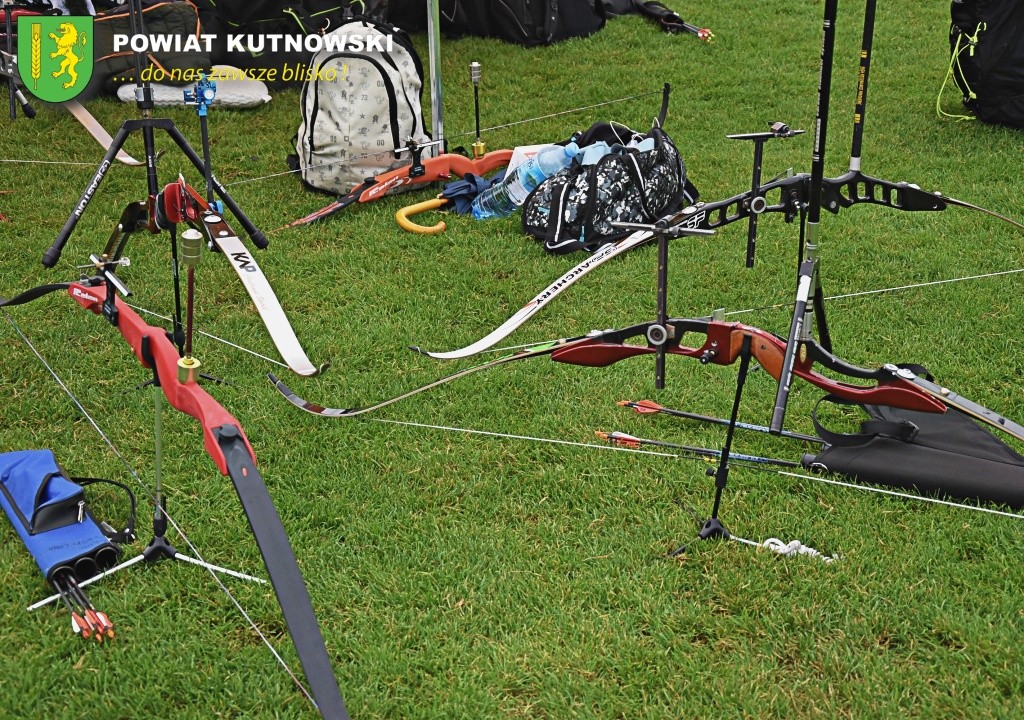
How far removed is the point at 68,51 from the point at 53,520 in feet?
16.6

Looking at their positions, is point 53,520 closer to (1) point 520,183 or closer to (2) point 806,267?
(2) point 806,267

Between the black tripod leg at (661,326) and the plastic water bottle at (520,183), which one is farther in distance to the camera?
the plastic water bottle at (520,183)

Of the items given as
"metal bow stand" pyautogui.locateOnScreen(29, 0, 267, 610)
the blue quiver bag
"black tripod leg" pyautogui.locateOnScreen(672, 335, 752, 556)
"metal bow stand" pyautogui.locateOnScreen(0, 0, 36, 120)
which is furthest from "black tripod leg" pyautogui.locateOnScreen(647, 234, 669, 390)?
"metal bow stand" pyautogui.locateOnScreen(0, 0, 36, 120)

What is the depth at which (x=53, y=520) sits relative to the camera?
10.4ft

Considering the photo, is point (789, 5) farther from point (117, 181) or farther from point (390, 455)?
point (390, 455)

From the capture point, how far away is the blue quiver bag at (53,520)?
9.96 feet

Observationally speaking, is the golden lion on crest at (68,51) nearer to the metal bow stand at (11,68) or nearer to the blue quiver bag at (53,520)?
the metal bow stand at (11,68)

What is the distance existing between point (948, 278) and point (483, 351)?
229 centimetres

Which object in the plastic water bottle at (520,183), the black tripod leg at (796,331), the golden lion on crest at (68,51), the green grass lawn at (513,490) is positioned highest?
the golden lion on crest at (68,51)

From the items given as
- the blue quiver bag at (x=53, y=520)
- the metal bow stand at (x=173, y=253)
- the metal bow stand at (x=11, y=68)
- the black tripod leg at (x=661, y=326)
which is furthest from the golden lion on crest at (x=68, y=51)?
the black tripod leg at (x=661, y=326)

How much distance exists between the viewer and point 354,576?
10.1ft

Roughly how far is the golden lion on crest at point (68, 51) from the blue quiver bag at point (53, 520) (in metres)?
4.59

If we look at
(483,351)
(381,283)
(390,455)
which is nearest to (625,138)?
(381,283)

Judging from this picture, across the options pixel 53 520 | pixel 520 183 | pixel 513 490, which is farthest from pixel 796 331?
pixel 520 183
